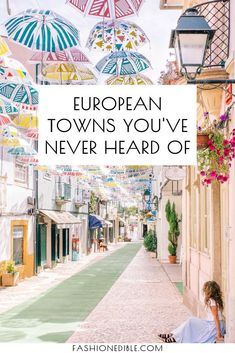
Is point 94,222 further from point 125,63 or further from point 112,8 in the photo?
point 112,8

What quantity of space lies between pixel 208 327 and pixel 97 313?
5842 millimetres

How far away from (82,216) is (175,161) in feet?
113

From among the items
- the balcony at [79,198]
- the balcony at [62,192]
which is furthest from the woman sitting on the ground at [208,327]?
the balcony at [79,198]

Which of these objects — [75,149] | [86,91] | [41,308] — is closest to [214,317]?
[75,149]

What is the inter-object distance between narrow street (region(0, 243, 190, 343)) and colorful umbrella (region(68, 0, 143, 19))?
5476 mm

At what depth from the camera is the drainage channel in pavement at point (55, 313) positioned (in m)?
11.0

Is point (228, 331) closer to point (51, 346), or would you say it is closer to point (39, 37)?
point (51, 346)

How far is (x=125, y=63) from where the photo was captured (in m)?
11.6

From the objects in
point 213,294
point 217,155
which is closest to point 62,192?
point 213,294

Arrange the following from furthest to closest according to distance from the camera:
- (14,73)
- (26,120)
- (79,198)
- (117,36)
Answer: (79,198)
(26,120)
(14,73)
(117,36)

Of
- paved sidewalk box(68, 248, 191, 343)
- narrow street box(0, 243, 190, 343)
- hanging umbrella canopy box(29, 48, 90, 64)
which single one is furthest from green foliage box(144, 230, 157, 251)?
hanging umbrella canopy box(29, 48, 90, 64)

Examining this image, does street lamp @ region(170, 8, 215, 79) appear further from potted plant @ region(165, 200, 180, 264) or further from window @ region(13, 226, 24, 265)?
potted plant @ region(165, 200, 180, 264)

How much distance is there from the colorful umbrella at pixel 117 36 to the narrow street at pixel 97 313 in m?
5.30

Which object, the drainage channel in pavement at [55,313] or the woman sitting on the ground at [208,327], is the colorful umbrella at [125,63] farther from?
the drainage channel in pavement at [55,313]
